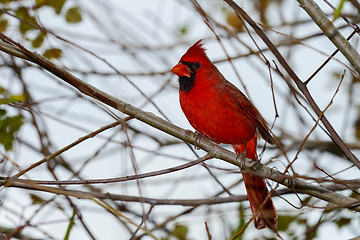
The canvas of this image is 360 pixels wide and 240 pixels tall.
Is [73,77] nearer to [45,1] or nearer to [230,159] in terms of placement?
[230,159]

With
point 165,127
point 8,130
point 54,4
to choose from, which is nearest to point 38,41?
point 54,4

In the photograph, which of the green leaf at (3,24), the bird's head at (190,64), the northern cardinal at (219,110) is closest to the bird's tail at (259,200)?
the northern cardinal at (219,110)

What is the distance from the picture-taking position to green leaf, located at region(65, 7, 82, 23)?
3336mm

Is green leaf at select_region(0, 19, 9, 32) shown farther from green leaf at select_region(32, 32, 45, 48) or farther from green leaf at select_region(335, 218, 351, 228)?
green leaf at select_region(335, 218, 351, 228)

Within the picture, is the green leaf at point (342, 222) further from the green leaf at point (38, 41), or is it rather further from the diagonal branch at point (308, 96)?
the green leaf at point (38, 41)

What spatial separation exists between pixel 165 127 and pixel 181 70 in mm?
1094

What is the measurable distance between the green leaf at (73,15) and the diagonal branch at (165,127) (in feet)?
3.66

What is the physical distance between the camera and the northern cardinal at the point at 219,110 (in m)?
3.22

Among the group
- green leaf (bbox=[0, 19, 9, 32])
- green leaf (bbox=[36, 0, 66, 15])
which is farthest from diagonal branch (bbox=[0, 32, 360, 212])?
green leaf (bbox=[0, 19, 9, 32])

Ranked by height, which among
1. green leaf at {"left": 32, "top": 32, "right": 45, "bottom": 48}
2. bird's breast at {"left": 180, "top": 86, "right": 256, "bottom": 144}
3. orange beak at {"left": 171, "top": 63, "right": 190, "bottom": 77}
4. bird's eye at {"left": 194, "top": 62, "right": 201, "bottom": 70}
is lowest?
bird's breast at {"left": 180, "top": 86, "right": 256, "bottom": 144}

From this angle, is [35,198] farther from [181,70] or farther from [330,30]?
[330,30]

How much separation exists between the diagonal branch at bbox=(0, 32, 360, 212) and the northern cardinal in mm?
633

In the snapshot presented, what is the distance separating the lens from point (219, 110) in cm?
327

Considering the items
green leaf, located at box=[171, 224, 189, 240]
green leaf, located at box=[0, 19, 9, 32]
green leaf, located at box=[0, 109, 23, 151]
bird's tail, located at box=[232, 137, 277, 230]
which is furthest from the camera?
green leaf, located at box=[171, 224, 189, 240]
